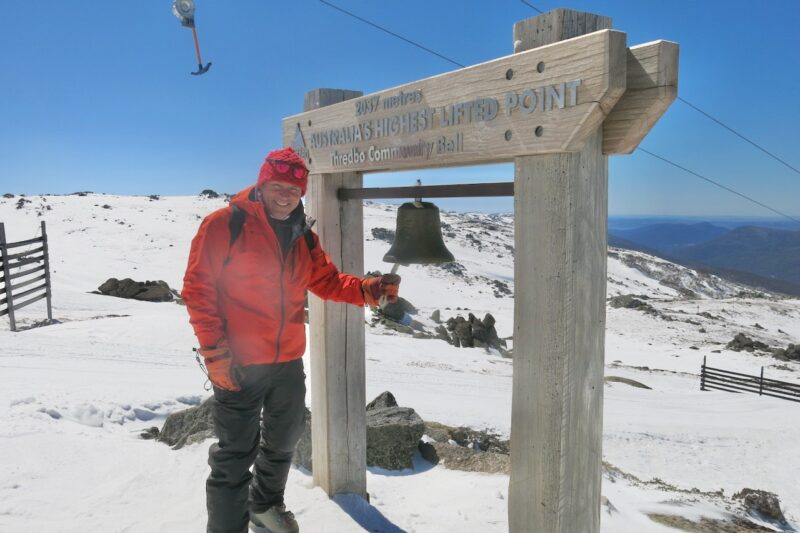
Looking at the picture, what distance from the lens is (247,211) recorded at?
2.99 m

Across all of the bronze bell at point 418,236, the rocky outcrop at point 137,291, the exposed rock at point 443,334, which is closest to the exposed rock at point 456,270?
the exposed rock at point 443,334

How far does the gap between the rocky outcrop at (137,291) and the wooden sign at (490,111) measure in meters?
16.1

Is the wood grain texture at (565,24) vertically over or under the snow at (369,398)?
over

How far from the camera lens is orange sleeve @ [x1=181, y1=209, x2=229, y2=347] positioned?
2775 mm

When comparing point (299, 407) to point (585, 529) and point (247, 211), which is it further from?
point (585, 529)

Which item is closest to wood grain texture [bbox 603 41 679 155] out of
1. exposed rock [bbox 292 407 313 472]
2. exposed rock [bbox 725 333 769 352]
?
exposed rock [bbox 292 407 313 472]

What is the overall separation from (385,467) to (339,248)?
203 cm

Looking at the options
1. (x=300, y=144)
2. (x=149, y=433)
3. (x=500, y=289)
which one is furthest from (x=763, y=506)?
(x=500, y=289)

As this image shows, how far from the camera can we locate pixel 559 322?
90.5 inches

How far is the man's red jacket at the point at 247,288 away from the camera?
281 centimetres

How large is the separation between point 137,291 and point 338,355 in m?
16.3

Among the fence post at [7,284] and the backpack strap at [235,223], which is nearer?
the backpack strap at [235,223]

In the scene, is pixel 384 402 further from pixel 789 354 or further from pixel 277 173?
pixel 789 354

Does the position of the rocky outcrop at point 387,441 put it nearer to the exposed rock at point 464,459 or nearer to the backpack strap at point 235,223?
the exposed rock at point 464,459
